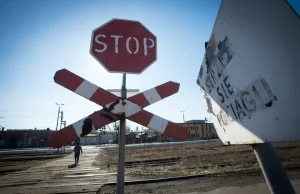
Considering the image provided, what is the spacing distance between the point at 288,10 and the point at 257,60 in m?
0.27

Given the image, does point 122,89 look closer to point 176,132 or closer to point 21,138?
point 176,132

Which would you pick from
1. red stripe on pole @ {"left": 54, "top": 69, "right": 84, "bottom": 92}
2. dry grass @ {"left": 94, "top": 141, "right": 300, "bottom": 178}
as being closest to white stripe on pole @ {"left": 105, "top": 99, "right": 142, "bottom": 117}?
red stripe on pole @ {"left": 54, "top": 69, "right": 84, "bottom": 92}

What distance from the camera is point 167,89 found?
208 centimetres

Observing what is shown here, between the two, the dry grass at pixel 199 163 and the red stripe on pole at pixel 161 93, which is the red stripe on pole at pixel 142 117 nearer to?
the red stripe on pole at pixel 161 93

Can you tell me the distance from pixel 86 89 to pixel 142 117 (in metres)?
0.67

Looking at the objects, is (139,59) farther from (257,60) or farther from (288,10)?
(288,10)

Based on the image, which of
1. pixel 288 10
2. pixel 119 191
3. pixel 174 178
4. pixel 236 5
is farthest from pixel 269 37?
pixel 174 178

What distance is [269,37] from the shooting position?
2.49 ft

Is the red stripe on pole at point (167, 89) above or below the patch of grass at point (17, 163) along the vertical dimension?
above

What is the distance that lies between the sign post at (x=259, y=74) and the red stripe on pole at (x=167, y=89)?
0.70 m

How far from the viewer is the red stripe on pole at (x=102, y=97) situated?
1825 mm

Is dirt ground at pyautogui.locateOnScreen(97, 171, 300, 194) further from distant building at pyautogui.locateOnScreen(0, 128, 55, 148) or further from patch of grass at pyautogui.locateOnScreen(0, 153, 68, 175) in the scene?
distant building at pyautogui.locateOnScreen(0, 128, 55, 148)

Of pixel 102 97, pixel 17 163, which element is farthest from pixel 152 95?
pixel 17 163

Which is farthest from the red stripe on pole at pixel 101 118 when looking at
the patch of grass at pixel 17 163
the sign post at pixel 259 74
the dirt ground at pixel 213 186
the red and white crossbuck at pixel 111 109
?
the patch of grass at pixel 17 163
